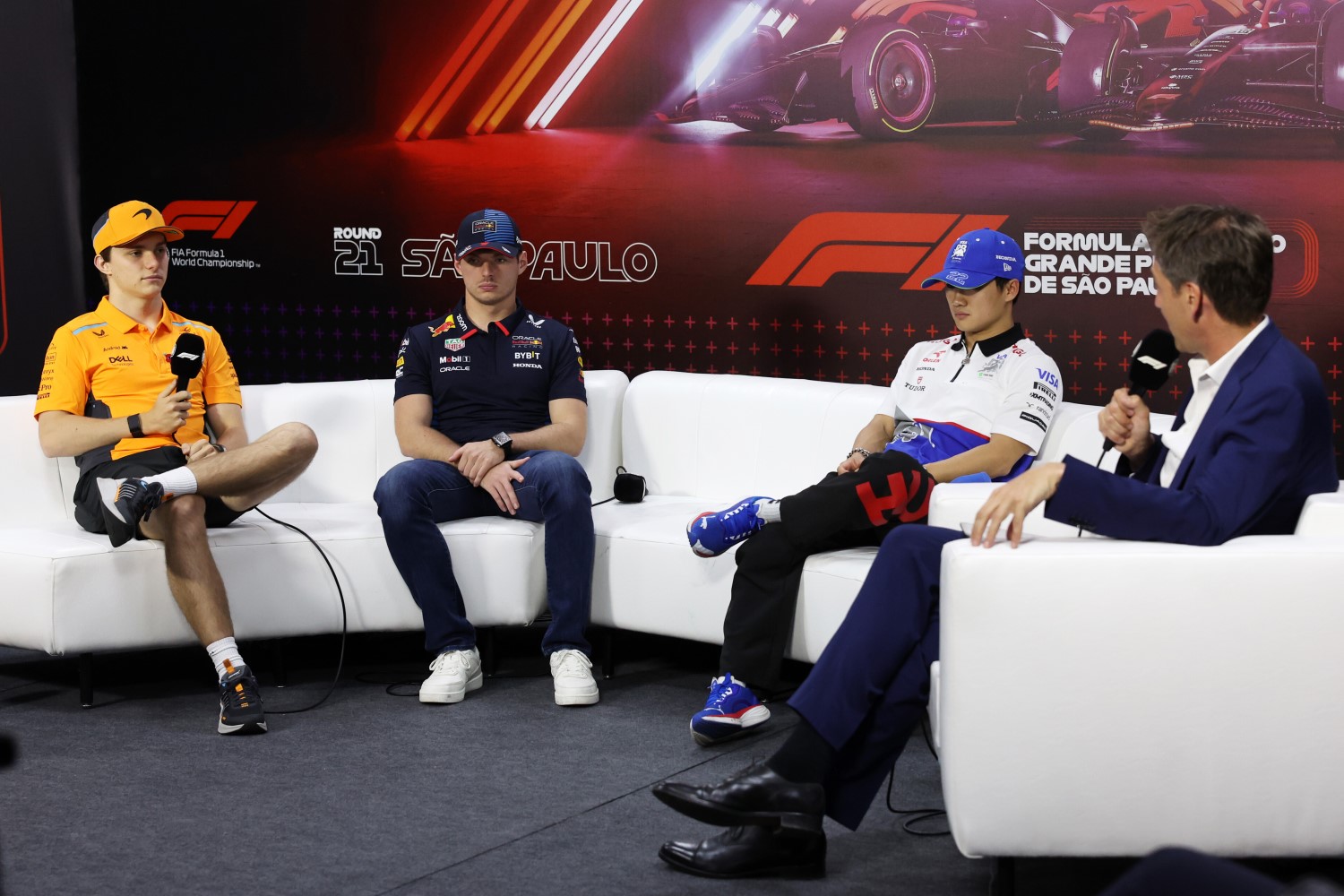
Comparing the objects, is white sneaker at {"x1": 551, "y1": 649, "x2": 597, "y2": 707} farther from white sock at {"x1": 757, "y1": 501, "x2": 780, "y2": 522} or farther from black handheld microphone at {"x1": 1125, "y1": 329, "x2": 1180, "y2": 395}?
black handheld microphone at {"x1": 1125, "y1": 329, "x2": 1180, "y2": 395}

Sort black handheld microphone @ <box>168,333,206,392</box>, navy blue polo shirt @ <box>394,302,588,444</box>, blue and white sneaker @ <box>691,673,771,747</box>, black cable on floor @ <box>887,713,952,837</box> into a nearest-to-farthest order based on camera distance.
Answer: black cable on floor @ <box>887,713,952,837</box> → blue and white sneaker @ <box>691,673,771,747</box> → black handheld microphone @ <box>168,333,206,392</box> → navy blue polo shirt @ <box>394,302,588,444</box>

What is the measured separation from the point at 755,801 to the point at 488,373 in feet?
6.29

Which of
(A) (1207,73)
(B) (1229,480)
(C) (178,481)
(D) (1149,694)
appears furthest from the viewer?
(A) (1207,73)

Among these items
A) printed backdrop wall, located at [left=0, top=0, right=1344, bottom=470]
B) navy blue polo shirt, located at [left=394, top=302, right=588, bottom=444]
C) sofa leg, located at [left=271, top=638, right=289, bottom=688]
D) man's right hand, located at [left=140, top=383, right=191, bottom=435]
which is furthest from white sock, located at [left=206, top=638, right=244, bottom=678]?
printed backdrop wall, located at [left=0, top=0, right=1344, bottom=470]

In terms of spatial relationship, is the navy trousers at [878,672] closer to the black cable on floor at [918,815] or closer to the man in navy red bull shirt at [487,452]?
the black cable on floor at [918,815]

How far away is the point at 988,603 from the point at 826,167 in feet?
8.29

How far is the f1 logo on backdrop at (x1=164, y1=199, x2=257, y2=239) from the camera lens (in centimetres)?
552

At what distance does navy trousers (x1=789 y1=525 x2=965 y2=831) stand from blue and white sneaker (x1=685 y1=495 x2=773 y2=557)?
3.21 feet

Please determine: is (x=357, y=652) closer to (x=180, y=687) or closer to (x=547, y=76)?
(x=180, y=687)

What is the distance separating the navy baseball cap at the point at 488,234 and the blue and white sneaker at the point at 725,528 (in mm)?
1061

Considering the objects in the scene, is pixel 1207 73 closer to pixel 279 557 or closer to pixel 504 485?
pixel 504 485

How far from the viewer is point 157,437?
3.77m

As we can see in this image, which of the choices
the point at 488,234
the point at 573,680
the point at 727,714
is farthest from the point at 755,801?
the point at 488,234

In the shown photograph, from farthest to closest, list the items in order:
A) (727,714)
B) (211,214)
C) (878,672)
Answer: (211,214) → (727,714) → (878,672)
